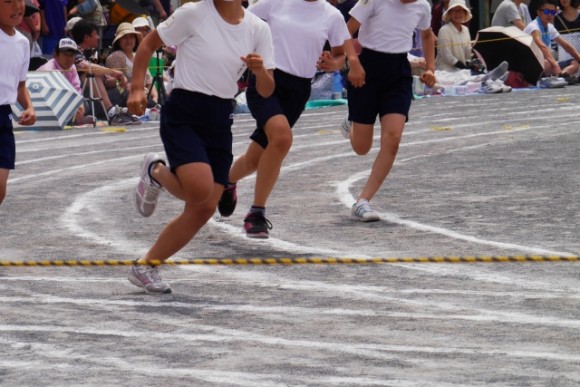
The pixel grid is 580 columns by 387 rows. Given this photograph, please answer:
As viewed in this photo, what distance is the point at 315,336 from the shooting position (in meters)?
7.32

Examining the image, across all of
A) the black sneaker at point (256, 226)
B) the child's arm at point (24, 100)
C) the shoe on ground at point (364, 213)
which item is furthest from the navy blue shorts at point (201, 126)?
the shoe on ground at point (364, 213)

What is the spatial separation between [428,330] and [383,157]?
478cm

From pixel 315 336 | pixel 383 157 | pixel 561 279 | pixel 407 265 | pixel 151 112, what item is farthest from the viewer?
pixel 151 112

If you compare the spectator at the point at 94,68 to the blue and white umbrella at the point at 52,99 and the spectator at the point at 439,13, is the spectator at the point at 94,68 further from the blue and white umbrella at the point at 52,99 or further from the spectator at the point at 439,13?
the spectator at the point at 439,13

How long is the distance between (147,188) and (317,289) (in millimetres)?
1207

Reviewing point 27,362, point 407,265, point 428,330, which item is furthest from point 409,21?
point 27,362

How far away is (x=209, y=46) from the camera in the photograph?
8930 millimetres

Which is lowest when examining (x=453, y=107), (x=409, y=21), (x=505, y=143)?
(x=453, y=107)

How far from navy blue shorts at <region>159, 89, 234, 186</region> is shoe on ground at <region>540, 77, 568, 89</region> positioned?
19.2 meters

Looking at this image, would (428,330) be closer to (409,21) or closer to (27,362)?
(27,362)

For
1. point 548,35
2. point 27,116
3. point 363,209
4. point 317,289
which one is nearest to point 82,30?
point 548,35

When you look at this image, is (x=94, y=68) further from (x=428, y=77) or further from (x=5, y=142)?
(x=5, y=142)

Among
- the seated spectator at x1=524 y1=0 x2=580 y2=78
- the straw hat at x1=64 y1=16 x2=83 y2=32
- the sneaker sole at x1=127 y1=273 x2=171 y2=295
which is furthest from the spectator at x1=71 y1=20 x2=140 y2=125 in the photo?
the sneaker sole at x1=127 y1=273 x2=171 y2=295

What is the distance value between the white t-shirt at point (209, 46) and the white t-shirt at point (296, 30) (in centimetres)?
208
